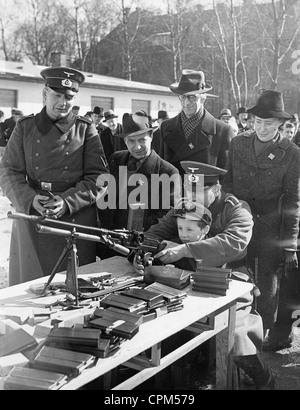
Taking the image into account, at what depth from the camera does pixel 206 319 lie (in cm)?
270

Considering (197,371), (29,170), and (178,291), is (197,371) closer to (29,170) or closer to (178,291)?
(178,291)

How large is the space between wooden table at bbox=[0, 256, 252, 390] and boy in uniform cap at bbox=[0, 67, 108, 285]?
20.4 inches

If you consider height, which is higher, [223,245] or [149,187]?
[149,187]

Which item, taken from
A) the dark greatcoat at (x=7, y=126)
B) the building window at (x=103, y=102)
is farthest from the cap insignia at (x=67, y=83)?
the building window at (x=103, y=102)

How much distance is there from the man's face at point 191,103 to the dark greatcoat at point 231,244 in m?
1.19

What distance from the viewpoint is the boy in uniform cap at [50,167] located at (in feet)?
11.2

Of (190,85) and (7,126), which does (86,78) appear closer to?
(7,126)

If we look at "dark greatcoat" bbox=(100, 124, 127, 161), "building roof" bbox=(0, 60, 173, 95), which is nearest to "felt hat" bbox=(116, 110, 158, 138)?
"dark greatcoat" bbox=(100, 124, 127, 161)

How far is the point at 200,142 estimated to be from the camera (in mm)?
4285

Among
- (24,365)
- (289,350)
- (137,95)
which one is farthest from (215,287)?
(137,95)

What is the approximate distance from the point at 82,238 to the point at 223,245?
0.93 m

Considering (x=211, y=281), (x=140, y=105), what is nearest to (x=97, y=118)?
(x=211, y=281)

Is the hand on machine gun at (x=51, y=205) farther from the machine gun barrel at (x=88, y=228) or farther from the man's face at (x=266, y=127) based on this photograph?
the man's face at (x=266, y=127)

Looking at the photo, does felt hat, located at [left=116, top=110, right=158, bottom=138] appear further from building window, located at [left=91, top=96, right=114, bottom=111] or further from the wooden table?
building window, located at [left=91, top=96, right=114, bottom=111]
